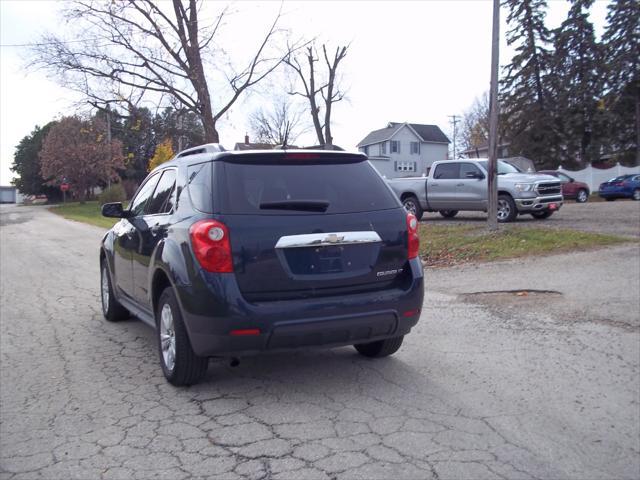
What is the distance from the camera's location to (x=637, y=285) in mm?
8234

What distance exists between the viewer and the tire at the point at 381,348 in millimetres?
5316

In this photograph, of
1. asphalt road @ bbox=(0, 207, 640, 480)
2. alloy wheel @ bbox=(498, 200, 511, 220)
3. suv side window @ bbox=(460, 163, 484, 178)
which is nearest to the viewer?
asphalt road @ bbox=(0, 207, 640, 480)

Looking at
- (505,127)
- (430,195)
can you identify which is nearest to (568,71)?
(505,127)

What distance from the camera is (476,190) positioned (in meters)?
17.5

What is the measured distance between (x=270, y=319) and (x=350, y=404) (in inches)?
36.3

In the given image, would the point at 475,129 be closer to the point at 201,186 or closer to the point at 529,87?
the point at 529,87

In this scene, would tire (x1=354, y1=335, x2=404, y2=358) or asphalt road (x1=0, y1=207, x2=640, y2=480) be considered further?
tire (x1=354, y1=335, x2=404, y2=358)

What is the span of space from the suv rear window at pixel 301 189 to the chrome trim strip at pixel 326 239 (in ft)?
0.69

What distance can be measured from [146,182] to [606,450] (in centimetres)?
484

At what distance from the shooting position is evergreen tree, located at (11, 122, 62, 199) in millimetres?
80250

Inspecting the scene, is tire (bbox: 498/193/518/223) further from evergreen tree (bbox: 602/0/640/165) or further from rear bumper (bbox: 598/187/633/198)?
evergreen tree (bbox: 602/0/640/165)

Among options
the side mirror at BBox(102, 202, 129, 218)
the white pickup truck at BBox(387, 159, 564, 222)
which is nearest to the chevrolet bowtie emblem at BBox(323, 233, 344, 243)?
the side mirror at BBox(102, 202, 129, 218)

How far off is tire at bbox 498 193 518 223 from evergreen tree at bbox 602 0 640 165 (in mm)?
30318

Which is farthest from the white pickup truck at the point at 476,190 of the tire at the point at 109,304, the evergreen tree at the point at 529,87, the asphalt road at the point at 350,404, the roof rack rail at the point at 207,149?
the evergreen tree at the point at 529,87
